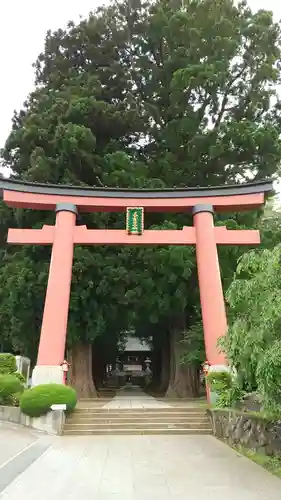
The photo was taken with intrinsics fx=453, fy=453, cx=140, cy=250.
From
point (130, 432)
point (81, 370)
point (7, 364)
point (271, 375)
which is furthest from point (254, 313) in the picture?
point (81, 370)

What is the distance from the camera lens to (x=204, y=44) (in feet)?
55.0

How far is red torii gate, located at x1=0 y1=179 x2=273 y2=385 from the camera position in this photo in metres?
12.1

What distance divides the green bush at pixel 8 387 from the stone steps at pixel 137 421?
5.61ft

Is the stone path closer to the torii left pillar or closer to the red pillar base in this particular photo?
the red pillar base

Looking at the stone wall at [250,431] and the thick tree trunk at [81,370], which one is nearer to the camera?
the stone wall at [250,431]

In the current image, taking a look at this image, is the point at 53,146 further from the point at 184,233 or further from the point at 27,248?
the point at 184,233

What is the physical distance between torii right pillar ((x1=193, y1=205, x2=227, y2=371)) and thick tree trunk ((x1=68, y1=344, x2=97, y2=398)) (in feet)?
17.6

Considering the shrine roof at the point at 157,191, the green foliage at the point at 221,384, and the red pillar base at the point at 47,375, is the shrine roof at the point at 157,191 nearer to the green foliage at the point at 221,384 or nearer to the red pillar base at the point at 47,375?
the red pillar base at the point at 47,375

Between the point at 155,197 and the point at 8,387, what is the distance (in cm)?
673

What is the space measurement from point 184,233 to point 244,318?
7.52 meters

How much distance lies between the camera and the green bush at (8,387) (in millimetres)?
11016

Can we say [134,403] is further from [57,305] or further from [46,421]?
[46,421]

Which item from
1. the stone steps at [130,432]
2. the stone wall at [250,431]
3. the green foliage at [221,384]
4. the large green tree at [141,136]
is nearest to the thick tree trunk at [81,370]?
the large green tree at [141,136]

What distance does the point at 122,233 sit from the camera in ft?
43.2
